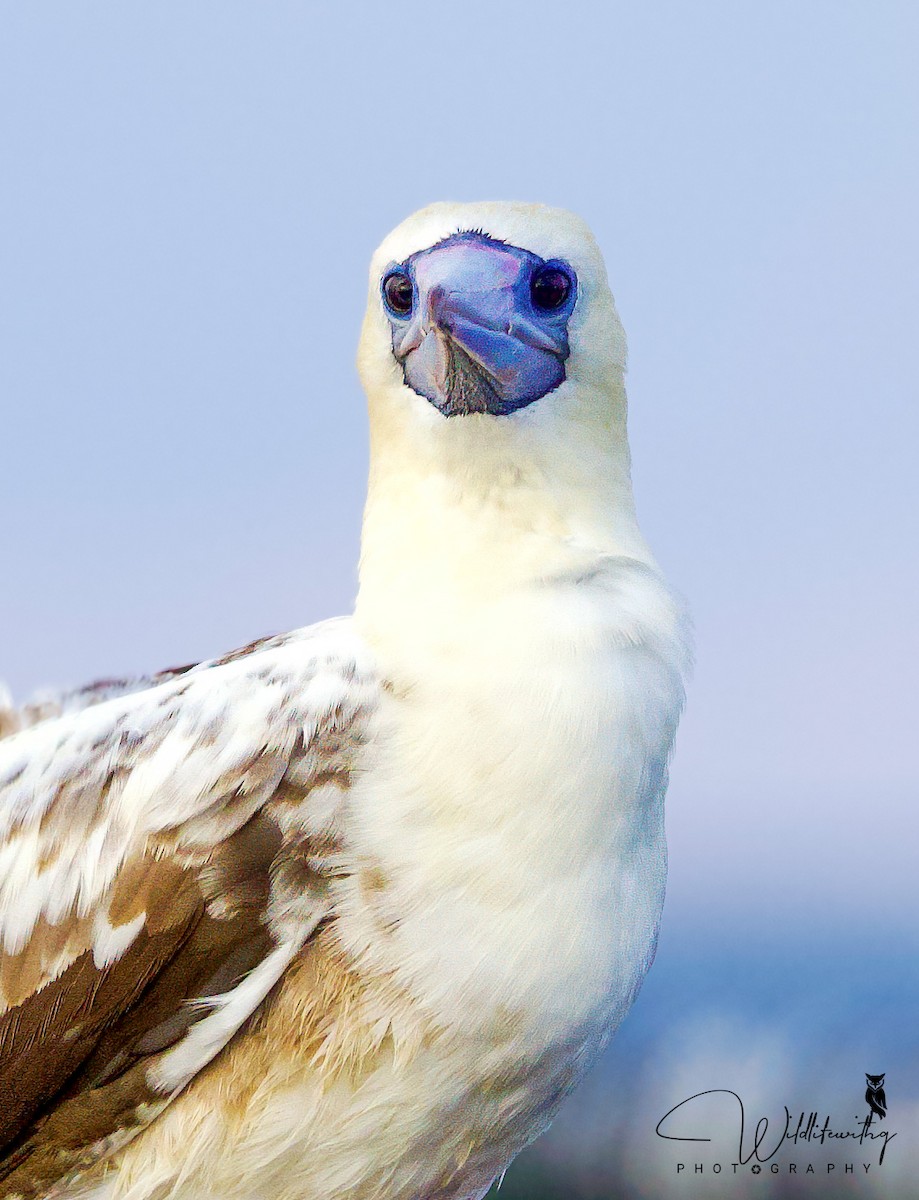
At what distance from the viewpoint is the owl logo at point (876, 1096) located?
4.71 meters

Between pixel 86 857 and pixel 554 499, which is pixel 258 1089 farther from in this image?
pixel 554 499

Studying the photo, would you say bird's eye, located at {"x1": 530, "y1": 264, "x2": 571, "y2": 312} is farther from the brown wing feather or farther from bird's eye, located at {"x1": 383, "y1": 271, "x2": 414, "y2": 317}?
the brown wing feather

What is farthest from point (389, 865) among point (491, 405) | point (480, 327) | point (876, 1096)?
point (876, 1096)

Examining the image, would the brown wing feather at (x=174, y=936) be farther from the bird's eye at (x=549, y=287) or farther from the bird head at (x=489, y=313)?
the bird's eye at (x=549, y=287)

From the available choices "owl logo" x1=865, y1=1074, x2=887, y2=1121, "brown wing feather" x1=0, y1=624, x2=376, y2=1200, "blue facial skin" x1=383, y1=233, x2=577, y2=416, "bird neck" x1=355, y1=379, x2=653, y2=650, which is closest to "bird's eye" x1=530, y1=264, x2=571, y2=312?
"blue facial skin" x1=383, y1=233, x2=577, y2=416

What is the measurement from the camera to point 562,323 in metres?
2.41

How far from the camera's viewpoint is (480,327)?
89.2 inches

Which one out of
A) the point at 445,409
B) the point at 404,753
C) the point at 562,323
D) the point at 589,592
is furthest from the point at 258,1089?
the point at 562,323

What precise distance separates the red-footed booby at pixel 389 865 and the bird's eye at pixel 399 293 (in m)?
0.08

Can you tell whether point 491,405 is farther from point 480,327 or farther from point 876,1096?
point 876,1096

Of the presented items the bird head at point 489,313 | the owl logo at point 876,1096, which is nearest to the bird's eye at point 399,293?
the bird head at point 489,313

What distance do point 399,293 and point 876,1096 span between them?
3.72 meters

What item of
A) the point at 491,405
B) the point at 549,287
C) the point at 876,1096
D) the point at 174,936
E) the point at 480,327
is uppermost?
the point at 549,287

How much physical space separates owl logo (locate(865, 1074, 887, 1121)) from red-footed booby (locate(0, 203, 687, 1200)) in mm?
2854
